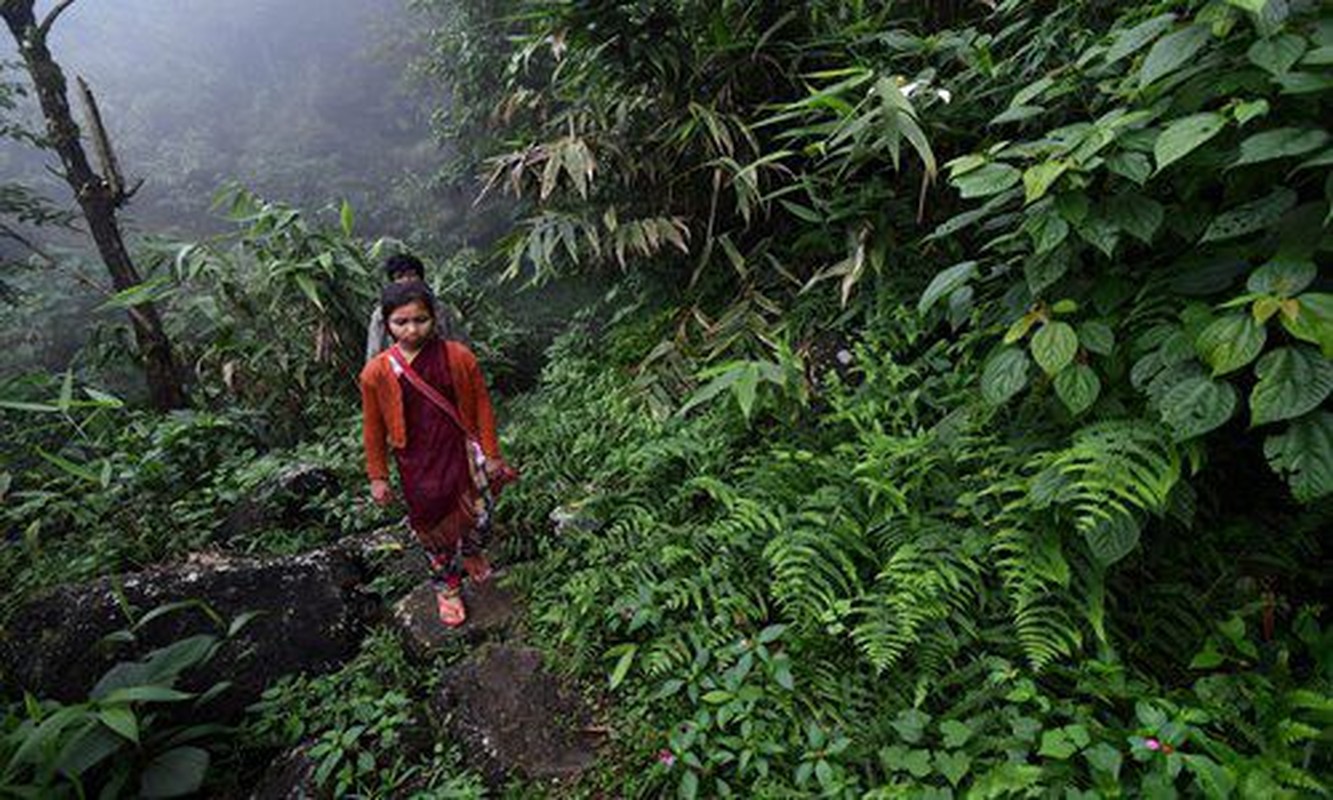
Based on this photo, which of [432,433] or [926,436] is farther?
[432,433]

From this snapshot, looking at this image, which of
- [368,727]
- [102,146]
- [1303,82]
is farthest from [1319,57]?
[102,146]

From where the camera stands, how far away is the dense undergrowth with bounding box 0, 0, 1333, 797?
6.09 feet

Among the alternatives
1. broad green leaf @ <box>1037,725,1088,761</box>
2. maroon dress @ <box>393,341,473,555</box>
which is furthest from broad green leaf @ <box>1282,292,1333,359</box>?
maroon dress @ <box>393,341,473,555</box>

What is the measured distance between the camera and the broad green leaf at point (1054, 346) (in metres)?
2.04

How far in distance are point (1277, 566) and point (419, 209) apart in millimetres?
13925

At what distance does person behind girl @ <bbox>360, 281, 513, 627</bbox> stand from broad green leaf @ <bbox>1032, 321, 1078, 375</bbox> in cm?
232

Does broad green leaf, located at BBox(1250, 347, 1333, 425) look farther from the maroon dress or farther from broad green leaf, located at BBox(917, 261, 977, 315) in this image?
the maroon dress

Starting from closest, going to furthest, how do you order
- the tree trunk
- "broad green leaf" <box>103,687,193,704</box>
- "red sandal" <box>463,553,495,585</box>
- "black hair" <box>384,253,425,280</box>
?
"broad green leaf" <box>103,687,193,704</box> → "red sandal" <box>463,553,495,585</box> → "black hair" <box>384,253,425,280</box> → the tree trunk

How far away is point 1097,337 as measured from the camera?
2078 millimetres

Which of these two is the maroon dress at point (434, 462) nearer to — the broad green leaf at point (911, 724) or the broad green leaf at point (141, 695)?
the broad green leaf at point (141, 695)

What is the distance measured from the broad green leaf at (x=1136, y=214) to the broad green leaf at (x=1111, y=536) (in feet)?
2.62

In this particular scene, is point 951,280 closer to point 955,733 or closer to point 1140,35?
point 1140,35

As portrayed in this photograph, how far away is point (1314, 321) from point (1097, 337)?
0.50 m

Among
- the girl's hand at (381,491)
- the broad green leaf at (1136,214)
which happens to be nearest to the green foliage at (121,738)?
the girl's hand at (381,491)
